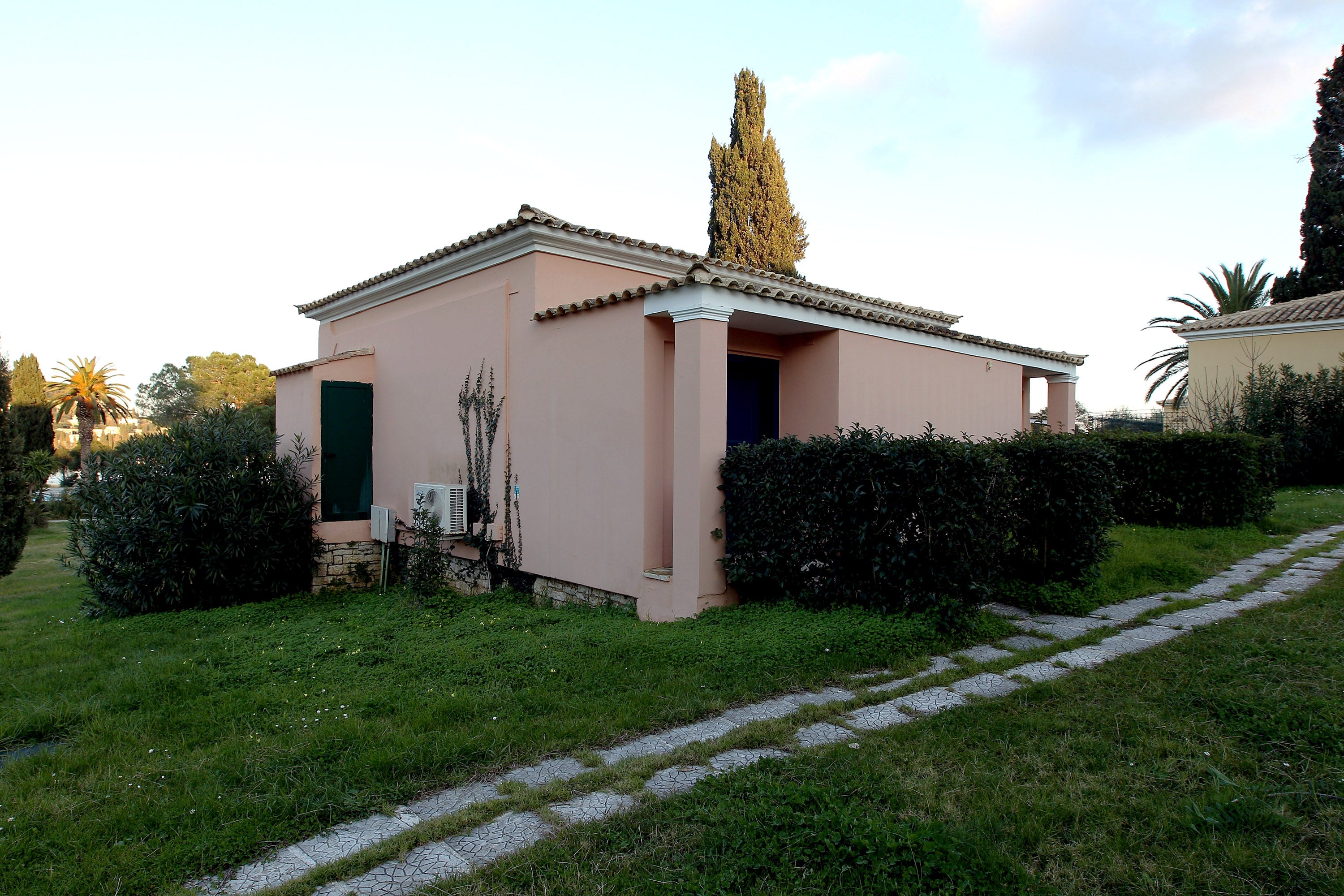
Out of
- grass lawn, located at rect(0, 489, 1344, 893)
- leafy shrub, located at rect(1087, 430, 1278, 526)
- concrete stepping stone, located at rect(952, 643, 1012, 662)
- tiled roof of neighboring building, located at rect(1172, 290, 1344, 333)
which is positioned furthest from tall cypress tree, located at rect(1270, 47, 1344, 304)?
concrete stepping stone, located at rect(952, 643, 1012, 662)

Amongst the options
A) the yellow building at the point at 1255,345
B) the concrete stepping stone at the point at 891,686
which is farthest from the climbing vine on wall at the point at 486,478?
the yellow building at the point at 1255,345

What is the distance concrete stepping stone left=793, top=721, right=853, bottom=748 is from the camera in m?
3.57

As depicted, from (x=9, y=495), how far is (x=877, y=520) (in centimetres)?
1211

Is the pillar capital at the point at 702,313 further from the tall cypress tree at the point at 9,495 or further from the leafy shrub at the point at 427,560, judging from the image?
the tall cypress tree at the point at 9,495

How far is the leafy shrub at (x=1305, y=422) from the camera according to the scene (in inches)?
641

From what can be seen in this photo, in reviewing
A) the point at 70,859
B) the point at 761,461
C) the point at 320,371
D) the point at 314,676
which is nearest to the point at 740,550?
the point at 761,461

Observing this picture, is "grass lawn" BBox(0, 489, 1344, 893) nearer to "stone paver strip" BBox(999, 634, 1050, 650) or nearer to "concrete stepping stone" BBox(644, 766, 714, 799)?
"stone paver strip" BBox(999, 634, 1050, 650)

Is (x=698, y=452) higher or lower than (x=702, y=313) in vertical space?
lower

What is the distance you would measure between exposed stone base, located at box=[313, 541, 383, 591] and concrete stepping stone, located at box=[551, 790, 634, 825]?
8440mm

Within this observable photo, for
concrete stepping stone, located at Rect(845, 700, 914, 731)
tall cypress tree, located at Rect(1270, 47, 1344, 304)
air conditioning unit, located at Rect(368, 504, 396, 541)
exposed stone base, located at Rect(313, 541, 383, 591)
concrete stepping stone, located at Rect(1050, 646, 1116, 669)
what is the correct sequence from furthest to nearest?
tall cypress tree, located at Rect(1270, 47, 1344, 304) → exposed stone base, located at Rect(313, 541, 383, 591) → air conditioning unit, located at Rect(368, 504, 396, 541) → concrete stepping stone, located at Rect(1050, 646, 1116, 669) → concrete stepping stone, located at Rect(845, 700, 914, 731)

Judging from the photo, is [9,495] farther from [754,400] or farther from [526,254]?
[754,400]

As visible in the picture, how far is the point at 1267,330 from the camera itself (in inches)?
727

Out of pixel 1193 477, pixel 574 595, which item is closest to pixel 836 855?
pixel 574 595

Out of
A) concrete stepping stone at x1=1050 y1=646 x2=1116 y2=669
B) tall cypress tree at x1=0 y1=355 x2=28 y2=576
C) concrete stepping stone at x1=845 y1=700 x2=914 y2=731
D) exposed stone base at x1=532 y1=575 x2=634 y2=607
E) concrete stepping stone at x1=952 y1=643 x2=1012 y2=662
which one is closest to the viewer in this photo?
concrete stepping stone at x1=845 y1=700 x2=914 y2=731
